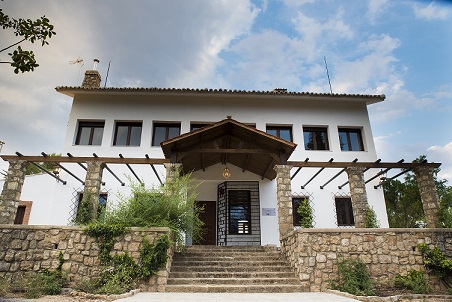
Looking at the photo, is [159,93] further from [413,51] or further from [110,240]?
[413,51]

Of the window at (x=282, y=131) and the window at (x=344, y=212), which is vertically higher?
the window at (x=282, y=131)

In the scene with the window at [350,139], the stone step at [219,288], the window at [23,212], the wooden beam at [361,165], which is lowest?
the stone step at [219,288]

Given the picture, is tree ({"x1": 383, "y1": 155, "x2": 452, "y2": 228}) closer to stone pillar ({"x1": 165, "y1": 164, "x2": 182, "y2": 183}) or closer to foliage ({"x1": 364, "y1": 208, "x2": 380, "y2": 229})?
foliage ({"x1": 364, "y1": 208, "x2": 380, "y2": 229})

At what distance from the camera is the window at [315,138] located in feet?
42.5

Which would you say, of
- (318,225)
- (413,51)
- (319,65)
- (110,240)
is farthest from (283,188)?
(319,65)

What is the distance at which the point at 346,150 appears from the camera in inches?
508

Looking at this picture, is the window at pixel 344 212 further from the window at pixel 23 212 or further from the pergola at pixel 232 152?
the window at pixel 23 212

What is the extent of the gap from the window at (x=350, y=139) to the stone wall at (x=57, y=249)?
947 centimetres

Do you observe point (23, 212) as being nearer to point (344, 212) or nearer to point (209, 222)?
point (209, 222)

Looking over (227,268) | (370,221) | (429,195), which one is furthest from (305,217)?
(227,268)

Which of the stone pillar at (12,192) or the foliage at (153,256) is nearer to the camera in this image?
the foliage at (153,256)

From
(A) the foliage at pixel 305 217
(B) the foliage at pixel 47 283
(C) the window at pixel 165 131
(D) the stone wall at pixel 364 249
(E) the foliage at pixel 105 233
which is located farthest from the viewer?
(C) the window at pixel 165 131

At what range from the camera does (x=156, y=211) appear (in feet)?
23.8

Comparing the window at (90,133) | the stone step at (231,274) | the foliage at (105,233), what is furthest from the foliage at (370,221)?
the window at (90,133)
